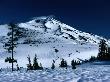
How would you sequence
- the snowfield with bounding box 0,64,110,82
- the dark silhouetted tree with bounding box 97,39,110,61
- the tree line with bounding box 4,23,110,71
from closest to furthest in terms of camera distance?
the snowfield with bounding box 0,64,110,82
the tree line with bounding box 4,23,110,71
the dark silhouetted tree with bounding box 97,39,110,61

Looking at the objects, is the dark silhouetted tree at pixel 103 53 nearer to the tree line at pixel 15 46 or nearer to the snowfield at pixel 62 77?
the tree line at pixel 15 46

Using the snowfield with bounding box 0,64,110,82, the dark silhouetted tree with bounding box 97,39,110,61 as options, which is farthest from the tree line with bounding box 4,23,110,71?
the snowfield with bounding box 0,64,110,82

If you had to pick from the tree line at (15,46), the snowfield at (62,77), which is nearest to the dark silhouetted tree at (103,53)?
the tree line at (15,46)

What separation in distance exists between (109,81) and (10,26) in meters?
37.9

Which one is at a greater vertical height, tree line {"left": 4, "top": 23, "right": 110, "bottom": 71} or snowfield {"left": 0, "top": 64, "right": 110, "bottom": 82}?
tree line {"left": 4, "top": 23, "right": 110, "bottom": 71}

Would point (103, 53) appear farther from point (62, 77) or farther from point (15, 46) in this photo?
point (62, 77)

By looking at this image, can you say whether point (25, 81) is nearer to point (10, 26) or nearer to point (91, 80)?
point (91, 80)

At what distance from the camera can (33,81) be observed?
576 inches

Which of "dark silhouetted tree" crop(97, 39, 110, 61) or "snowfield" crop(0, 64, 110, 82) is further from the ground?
"dark silhouetted tree" crop(97, 39, 110, 61)

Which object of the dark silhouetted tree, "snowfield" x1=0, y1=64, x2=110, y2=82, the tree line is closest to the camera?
"snowfield" x1=0, y1=64, x2=110, y2=82

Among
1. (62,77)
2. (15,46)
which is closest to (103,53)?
(15,46)

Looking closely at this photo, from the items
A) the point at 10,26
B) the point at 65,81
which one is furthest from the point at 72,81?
the point at 10,26

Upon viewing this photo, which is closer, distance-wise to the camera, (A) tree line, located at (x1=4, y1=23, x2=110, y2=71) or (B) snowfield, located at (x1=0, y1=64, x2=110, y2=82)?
(B) snowfield, located at (x1=0, y1=64, x2=110, y2=82)

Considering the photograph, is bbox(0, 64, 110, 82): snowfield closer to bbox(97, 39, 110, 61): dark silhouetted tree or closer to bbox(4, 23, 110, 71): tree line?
bbox(4, 23, 110, 71): tree line
